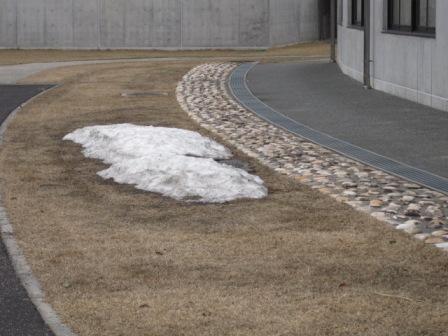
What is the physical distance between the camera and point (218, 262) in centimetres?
816

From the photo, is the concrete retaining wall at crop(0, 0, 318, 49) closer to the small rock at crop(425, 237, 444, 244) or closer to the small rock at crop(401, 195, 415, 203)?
the small rock at crop(401, 195, 415, 203)

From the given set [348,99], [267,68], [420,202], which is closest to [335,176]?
[420,202]

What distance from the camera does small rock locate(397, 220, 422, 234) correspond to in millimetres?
8952

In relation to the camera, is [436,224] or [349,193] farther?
[349,193]

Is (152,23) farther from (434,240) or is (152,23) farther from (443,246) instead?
(443,246)

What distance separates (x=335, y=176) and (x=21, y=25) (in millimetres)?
30289

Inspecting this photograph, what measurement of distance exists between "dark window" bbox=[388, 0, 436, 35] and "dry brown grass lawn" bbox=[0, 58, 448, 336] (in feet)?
23.8

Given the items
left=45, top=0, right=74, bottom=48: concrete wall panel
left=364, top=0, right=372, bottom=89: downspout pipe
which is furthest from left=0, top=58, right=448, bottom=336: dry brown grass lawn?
left=45, top=0, right=74, bottom=48: concrete wall panel

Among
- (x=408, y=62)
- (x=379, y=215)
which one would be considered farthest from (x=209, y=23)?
(x=379, y=215)

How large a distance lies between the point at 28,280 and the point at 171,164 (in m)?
3.65

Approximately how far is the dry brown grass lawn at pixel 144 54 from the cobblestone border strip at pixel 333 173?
1685 cm

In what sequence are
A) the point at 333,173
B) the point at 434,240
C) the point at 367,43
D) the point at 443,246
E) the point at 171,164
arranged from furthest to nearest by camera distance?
the point at 367,43, the point at 333,173, the point at 171,164, the point at 434,240, the point at 443,246

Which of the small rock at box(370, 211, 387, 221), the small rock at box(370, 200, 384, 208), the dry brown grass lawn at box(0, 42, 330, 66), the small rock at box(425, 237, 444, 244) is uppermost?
the dry brown grass lawn at box(0, 42, 330, 66)

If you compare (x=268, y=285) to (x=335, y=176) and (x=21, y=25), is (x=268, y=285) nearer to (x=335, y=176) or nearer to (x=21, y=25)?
(x=335, y=176)
